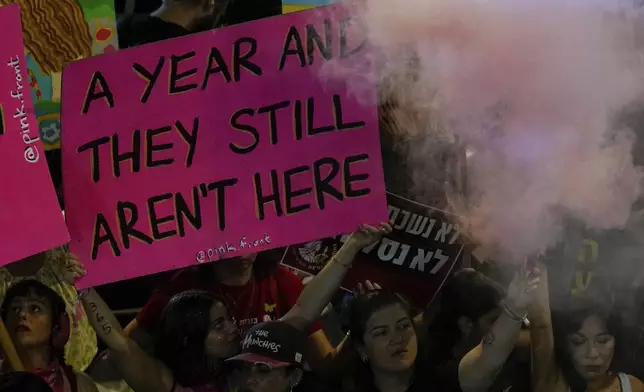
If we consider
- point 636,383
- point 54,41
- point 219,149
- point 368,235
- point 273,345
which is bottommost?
point 636,383

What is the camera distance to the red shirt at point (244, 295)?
107cm

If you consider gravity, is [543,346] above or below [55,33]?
below

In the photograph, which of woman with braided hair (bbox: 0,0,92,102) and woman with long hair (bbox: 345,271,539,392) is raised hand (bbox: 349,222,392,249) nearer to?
woman with long hair (bbox: 345,271,539,392)

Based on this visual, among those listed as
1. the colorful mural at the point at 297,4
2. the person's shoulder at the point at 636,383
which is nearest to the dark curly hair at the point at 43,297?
the colorful mural at the point at 297,4

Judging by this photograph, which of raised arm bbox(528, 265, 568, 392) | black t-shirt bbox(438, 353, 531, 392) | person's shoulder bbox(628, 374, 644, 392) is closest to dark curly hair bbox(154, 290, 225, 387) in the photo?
black t-shirt bbox(438, 353, 531, 392)

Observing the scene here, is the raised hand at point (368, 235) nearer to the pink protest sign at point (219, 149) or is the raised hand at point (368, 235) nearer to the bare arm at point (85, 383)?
the pink protest sign at point (219, 149)

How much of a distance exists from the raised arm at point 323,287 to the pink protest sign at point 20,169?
1.07 ft

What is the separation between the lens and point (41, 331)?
1.05 m

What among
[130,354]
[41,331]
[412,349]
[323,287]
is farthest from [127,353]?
[412,349]

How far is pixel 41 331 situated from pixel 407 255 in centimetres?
52

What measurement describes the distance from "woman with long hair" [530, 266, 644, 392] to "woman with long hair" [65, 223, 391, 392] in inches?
9.9

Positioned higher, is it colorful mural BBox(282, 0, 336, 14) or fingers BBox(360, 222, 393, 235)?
colorful mural BBox(282, 0, 336, 14)

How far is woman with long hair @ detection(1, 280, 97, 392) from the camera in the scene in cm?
105

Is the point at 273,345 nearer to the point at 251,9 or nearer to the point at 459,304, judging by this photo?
the point at 459,304
